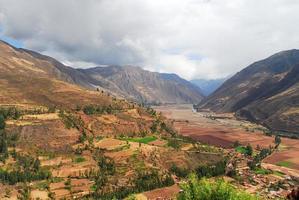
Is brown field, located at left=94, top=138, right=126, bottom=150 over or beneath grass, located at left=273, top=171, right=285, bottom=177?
over

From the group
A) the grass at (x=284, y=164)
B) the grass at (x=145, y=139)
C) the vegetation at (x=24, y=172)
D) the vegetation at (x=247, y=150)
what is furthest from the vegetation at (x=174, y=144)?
the vegetation at (x=24, y=172)

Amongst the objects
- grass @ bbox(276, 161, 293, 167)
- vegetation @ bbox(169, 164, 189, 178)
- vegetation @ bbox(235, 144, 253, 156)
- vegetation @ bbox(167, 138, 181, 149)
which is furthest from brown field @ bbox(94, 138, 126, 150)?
grass @ bbox(276, 161, 293, 167)

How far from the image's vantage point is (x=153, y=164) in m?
115

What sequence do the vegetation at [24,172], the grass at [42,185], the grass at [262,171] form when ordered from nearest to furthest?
the grass at [42,185]
the vegetation at [24,172]
the grass at [262,171]

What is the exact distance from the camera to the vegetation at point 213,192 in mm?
40062

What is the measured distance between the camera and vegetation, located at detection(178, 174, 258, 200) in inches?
1577

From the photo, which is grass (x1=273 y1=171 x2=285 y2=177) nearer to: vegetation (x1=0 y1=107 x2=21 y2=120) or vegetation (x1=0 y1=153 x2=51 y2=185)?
vegetation (x1=0 y1=153 x2=51 y2=185)

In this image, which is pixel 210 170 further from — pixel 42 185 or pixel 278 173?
pixel 42 185

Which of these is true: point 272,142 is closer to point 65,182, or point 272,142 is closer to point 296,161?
point 296,161

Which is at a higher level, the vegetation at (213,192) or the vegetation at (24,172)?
the vegetation at (213,192)

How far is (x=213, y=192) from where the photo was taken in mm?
40875

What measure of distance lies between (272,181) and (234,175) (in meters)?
10.7

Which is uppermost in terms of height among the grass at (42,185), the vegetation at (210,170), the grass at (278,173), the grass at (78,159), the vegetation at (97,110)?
the vegetation at (97,110)

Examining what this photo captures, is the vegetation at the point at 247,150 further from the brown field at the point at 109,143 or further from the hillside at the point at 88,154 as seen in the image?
the brown field at the point at 109,143
